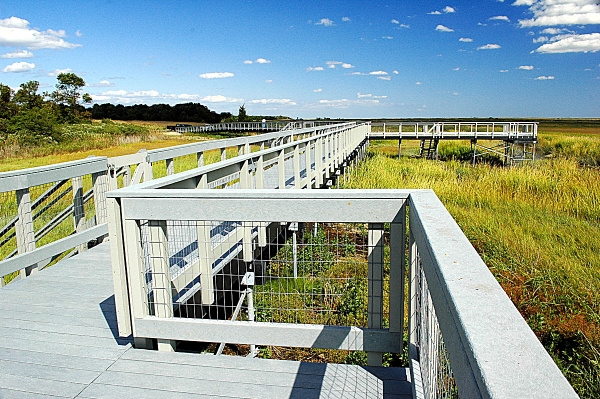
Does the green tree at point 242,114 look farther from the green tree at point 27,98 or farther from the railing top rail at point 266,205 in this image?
the railing top rail at point 266,205

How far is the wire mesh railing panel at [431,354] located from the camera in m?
2.09

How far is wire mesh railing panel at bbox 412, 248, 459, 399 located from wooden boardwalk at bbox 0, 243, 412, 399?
351 millimetres

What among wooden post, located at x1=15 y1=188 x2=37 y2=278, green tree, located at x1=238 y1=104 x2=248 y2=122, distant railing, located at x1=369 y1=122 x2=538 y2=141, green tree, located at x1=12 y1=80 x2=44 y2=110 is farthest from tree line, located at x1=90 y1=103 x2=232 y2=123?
wooden post, located at x1=15 y1=188 x2=37 y2=278

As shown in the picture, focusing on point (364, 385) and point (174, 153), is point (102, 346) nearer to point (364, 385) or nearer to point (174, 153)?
point (364, 385)

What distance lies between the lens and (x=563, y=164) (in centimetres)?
2397

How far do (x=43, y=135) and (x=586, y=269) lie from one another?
36.1 m

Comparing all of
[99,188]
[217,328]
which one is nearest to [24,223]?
[99,188]

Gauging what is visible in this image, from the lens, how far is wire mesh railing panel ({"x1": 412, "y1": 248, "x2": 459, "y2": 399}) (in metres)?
2.09

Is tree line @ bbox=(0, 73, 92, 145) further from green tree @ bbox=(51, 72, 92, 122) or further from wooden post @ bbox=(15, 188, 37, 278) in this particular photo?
wooden post @ bbox=(15, 188, 37, 278)

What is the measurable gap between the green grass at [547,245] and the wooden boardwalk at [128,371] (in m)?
3.23

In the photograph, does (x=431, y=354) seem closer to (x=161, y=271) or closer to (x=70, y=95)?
(x=161, y=271)

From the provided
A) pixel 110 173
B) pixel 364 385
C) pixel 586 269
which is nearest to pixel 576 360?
pixel 586 269

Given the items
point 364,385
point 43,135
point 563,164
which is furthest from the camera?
point 43,135

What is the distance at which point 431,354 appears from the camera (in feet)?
7.58
